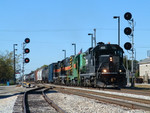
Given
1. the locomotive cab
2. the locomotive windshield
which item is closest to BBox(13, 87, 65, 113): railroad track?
the locomotive cab

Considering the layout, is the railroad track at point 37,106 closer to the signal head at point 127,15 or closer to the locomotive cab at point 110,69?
the locomotive cab at point 110,69

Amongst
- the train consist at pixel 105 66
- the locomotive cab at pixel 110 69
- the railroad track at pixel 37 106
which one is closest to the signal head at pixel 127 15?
the train consist at pixel 105 66

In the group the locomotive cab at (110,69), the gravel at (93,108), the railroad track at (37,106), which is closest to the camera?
the gravel at (93,108)

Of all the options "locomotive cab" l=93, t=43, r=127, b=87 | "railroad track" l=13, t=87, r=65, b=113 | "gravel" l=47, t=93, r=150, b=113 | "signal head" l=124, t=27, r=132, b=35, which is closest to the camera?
"gravel" l=47, t=93, r=150, b=113

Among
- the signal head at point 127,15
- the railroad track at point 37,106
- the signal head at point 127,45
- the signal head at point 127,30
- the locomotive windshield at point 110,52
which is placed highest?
the signal head at point 127,15

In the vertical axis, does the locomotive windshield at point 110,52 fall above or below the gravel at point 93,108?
above

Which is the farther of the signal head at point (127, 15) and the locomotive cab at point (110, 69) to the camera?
the signal head at point (127, 15)

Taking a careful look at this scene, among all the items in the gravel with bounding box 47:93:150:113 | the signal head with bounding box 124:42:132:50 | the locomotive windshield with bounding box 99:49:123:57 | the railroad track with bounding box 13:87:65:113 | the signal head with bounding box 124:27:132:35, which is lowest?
the railroad track with bounding box 13:87:65:113

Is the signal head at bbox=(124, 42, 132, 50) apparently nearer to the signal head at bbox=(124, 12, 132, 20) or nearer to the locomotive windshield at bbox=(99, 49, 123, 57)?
the signal head at bbox=(124, 12, 132, 20)

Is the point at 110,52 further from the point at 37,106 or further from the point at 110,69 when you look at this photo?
the point at 37,106

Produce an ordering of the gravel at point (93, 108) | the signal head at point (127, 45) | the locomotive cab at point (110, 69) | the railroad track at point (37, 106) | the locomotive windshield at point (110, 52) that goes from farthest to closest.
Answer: the signal head at point (127, 45)
the locomotive windshield at point (110, 52)
the locomotive cab at point (110, 69)
the railroad track at point (37, 106)
the gravel at point (93, 108)

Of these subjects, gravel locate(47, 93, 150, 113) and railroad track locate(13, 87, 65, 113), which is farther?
railroad track locate(13, 87, 65, 113)

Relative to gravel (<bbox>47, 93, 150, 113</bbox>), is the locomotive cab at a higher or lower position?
higher

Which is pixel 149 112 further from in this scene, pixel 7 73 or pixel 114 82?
pixel 7 73
